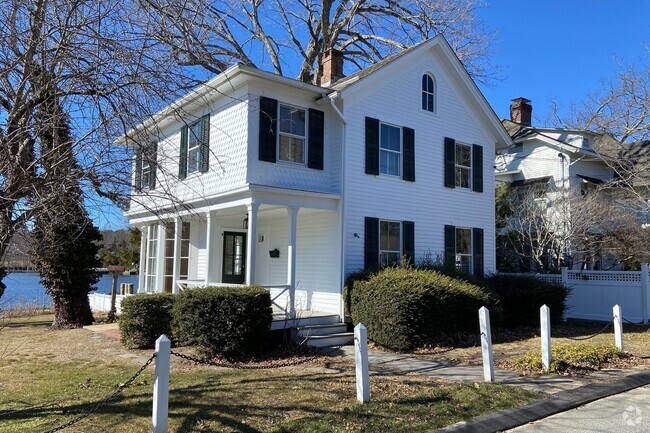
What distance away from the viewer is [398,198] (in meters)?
15.1

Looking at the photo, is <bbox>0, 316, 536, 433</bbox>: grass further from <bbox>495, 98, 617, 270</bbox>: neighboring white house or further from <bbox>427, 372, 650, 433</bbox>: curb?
<bbox>495, 98, 617, 270</bbox>: neighboring white house

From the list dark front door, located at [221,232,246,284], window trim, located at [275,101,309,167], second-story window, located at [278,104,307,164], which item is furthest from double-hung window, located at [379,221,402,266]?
Answer: dark front door, located at [221,232,246,284]

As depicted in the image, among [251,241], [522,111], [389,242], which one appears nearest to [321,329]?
[251,241]

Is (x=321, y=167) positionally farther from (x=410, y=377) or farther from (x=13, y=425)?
(x=13, y=425)

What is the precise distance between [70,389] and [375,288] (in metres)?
6.61

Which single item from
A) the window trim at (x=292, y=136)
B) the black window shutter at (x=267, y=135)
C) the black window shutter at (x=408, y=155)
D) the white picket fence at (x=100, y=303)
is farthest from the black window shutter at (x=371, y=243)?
the white picket fence at (x=100, y=303)

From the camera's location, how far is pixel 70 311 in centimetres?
1652

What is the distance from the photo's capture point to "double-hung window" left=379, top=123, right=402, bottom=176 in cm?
1505

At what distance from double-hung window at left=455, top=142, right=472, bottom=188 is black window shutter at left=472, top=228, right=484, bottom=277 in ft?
5.26

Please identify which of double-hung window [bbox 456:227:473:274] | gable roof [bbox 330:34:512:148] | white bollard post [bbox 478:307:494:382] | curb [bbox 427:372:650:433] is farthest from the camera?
double-hung window [bbox 456:227:473:274]

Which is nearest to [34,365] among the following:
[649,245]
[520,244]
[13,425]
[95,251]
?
[13,425]

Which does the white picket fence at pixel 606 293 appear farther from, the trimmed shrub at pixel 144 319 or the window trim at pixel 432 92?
the trimmed shrub at pixel 144 319

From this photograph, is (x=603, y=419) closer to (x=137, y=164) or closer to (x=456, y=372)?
(x=456, y=372)

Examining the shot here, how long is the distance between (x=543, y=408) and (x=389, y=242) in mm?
8420
